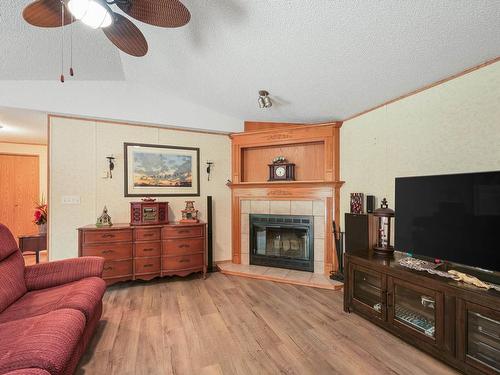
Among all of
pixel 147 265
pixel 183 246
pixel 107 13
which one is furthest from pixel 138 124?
pixel 107 13

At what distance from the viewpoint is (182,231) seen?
3.27m

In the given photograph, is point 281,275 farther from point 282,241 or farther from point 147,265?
point 147,265

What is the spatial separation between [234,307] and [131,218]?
1.83 m

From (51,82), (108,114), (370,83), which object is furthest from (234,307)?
(51,82)

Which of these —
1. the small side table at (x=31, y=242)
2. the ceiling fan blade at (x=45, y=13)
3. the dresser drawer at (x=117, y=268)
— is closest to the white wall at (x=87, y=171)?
the dresser drawer at (x=117, y=268)

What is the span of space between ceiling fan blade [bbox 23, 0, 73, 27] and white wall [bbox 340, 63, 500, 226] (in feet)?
9.81

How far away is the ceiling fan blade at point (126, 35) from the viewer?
1.46 meters

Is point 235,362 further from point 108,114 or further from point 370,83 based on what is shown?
point 108,114

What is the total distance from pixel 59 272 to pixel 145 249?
3.54 feet

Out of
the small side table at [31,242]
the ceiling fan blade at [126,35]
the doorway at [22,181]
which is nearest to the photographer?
the ceiling fan blade at [126,35]

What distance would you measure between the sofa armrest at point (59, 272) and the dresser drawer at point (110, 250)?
2.45ft

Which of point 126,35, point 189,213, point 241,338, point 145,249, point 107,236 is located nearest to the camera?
point 126,35

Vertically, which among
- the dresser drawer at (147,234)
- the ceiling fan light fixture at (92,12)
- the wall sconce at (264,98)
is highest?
the wall sconce at (264,98)

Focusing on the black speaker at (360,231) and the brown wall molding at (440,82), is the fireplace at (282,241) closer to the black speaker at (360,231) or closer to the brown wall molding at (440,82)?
the black speaker at (360,231)
